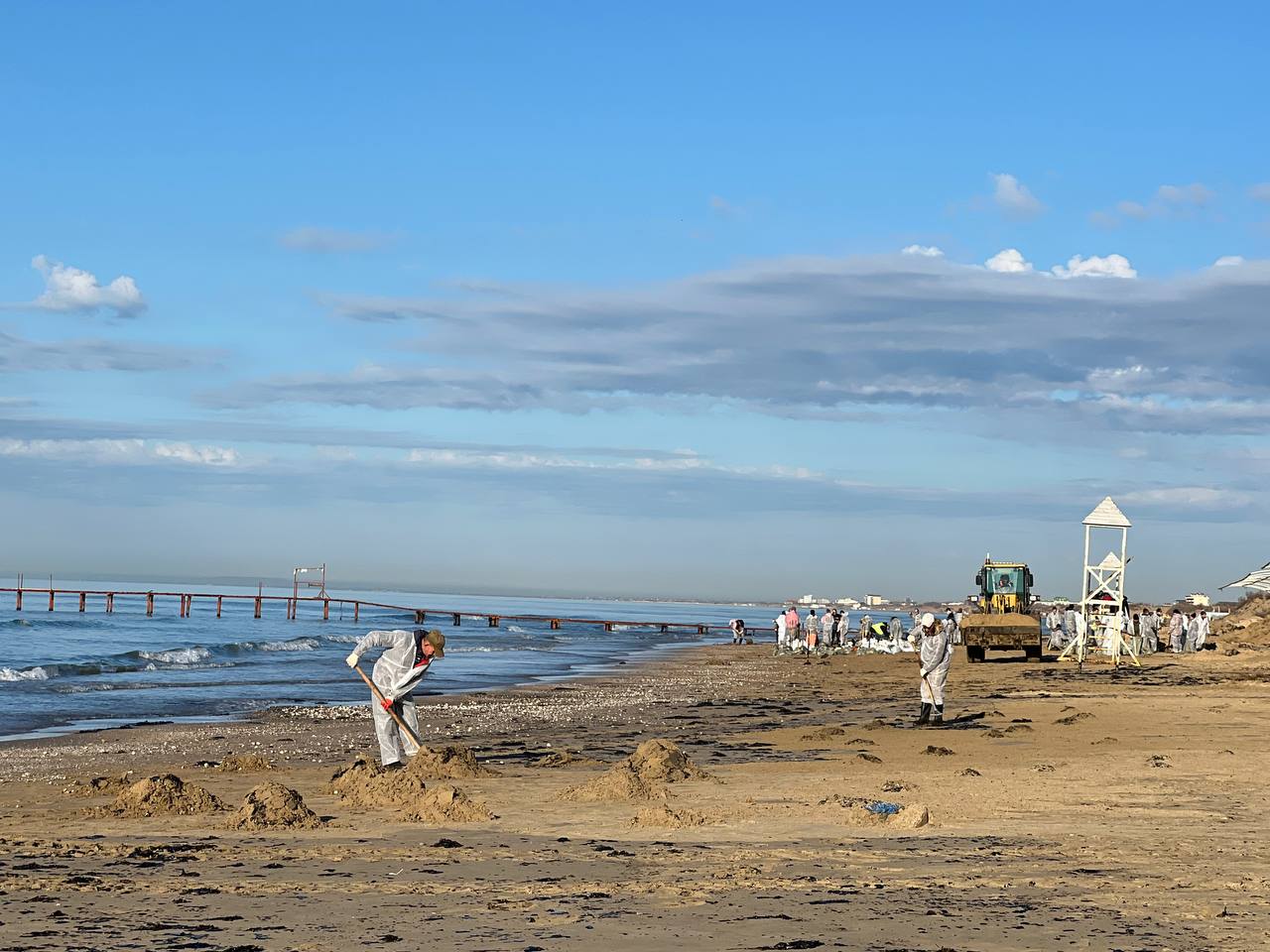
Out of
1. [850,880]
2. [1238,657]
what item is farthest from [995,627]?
[850,880]

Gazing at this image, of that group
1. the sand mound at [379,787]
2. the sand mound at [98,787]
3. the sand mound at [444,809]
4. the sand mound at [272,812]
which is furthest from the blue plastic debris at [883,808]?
the sand mound at [98,787]

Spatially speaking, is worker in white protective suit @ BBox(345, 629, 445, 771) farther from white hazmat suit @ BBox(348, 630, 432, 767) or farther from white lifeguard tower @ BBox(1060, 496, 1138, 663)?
white lifeguard tower @ BBox(1060, 496, 1138, 663)

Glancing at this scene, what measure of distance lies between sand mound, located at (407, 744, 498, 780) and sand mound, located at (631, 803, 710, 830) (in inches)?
119

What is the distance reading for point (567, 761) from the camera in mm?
16297

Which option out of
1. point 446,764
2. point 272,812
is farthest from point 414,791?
point 446,764

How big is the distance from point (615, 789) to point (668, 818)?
1.63m

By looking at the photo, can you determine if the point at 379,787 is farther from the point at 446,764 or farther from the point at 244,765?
the point at 244,765

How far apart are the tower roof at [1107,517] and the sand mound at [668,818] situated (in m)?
24.8

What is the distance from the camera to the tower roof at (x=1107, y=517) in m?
34.2

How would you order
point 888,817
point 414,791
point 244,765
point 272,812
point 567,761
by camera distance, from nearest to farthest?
point 272,812 → point 888,817 → point 414,791 → point 244,765 → point 567,761

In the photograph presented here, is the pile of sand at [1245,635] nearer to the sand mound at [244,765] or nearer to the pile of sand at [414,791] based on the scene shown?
the sand mound at [244,765]

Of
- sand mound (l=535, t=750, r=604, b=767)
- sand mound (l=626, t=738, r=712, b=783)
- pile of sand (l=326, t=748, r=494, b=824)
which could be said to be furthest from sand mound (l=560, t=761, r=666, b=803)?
sand mound (l=535, t=750, r=604, b=767)

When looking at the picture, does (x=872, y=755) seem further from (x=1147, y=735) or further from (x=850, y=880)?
(x=850, y=880)

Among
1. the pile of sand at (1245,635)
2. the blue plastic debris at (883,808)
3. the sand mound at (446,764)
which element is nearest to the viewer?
the blue plastic debris at (883,808)
